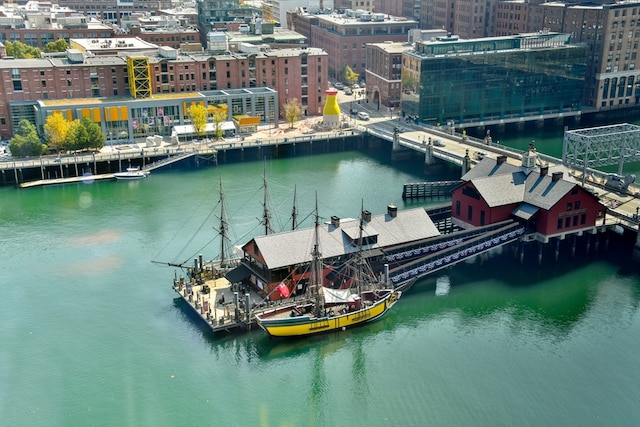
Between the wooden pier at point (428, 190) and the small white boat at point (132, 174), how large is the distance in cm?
4122

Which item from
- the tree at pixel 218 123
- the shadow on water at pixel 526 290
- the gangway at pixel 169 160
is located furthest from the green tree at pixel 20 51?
the shadow on water at pixel 526 290

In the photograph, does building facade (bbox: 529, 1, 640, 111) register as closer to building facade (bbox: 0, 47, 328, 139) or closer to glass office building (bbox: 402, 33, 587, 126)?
glass office building (bbox: 402, 33, 587, 126)

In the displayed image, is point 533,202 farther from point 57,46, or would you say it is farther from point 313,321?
point 57,46

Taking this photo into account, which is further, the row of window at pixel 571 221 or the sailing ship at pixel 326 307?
the row of window at pixel 571 221

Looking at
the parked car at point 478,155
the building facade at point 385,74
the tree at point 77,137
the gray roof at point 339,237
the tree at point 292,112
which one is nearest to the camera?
the gray roof at point 339,237

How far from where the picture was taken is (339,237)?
236 feet

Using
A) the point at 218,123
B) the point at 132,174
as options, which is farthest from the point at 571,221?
the point at 218,123

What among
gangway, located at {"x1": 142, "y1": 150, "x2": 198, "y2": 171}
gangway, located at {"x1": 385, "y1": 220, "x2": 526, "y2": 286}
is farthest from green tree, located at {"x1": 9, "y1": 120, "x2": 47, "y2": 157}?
gangway, located at {"x1": 385, "y1": 220, "x2": 526, "y2": 286}

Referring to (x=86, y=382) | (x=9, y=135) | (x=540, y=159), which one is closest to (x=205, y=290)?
(x=86, y=382)

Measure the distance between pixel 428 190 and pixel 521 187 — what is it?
76.9 feet

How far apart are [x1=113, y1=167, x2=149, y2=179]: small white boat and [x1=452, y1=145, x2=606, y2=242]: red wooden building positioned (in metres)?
53.4

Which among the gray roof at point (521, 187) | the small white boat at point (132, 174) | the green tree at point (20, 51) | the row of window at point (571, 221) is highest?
the green tree at point (20, 51)

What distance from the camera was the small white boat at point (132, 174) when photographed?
377 ft

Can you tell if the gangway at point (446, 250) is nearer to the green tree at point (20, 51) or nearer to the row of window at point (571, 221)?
the row of window at point (571, 221)
